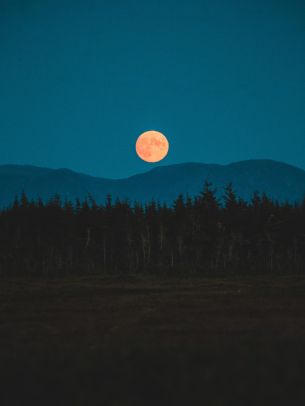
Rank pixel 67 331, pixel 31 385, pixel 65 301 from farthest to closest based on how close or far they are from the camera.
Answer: pixel 65 301 < pixel 67 331 < pixel 31 385

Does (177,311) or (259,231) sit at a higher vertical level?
(259,231)

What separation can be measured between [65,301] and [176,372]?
26306 millimetres

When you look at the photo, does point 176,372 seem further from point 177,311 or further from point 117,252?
point 117,252

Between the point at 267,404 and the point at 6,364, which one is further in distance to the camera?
the point at 6,364

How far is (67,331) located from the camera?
64.9 ft

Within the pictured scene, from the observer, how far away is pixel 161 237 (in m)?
81.0

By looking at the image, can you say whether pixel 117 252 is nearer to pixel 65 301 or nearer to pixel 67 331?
pixel 65 301

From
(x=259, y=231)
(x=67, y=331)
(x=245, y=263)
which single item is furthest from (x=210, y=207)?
→ (x=67, y=331)

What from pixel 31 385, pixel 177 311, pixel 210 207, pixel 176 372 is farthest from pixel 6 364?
pixel 210 207

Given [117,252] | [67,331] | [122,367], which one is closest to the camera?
[122,367]

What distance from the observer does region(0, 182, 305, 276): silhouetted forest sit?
78.9 m

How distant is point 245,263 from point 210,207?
50.1 ft

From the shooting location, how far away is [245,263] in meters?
85.8

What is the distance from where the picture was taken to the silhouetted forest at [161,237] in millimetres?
78938
